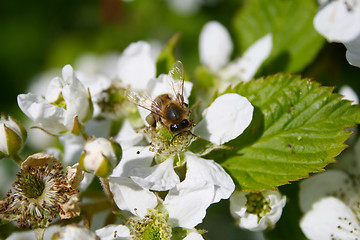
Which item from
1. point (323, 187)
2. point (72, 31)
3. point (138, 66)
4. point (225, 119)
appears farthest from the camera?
point (72, 31)

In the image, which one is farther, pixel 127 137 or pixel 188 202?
pixel 127 137

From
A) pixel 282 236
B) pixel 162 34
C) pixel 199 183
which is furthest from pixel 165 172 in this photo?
pixel 162 34

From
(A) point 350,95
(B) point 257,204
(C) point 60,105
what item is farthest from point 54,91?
(A) point 350,95

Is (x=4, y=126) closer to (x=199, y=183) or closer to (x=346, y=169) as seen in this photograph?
(x=199, y=183)

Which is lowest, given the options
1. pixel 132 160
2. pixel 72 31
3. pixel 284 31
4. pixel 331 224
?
pixel 331 224

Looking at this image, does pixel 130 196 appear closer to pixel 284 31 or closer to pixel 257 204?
pixel 257 204

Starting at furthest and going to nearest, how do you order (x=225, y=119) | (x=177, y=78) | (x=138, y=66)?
(x=138, y=66)
(x=177, y=78)
(x=225, y=119)

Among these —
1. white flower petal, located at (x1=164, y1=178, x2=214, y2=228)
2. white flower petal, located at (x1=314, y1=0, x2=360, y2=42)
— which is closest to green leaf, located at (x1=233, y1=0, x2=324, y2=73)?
white flower petal, located at (x1=314, y1=0, x2=360, y2=42)
